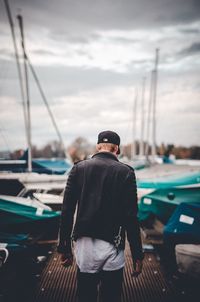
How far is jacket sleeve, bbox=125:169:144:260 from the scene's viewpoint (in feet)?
8.35

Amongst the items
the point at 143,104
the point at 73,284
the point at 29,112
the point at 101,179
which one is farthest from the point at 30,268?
the point at 143,104

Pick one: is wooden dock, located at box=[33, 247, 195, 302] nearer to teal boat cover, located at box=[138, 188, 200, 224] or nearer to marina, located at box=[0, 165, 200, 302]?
marina, located at box=[0, 165, 200, 302]

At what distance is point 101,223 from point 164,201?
5549 millimetres

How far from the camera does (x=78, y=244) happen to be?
258 cm

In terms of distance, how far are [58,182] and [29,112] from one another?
3.97 m

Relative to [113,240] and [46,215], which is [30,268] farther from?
[113,240]

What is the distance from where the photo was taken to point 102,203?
2.50 m

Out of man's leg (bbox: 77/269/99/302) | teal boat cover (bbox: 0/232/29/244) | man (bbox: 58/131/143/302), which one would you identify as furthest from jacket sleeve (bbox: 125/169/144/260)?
teal boat cover (bbox: 0/232/29/244)

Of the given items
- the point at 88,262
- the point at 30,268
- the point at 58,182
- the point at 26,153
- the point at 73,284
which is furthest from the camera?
the point at 26,153

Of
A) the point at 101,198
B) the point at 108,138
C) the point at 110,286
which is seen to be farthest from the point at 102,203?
the point at 110,286

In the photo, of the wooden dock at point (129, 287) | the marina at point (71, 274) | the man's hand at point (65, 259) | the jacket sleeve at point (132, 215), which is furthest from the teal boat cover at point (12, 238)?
the jacket sleeve at point (132, 215)

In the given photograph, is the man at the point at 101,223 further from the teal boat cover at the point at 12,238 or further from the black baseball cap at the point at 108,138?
the teal boat cover at the point at 12,238

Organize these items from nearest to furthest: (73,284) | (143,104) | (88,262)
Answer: (88,262) → (73,284) → (143,104)

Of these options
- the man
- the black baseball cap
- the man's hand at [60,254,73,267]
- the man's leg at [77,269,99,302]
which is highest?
the black baseball cap
